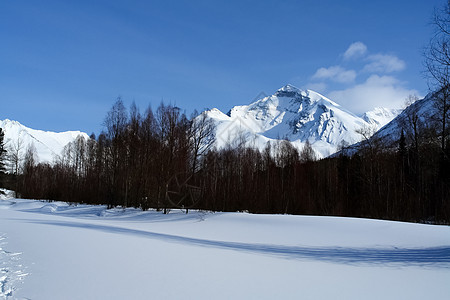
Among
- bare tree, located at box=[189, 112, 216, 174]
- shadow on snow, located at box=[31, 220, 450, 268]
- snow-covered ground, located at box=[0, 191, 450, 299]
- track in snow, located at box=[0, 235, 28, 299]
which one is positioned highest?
bare tree, located at box=[189, 112, 216, 174]

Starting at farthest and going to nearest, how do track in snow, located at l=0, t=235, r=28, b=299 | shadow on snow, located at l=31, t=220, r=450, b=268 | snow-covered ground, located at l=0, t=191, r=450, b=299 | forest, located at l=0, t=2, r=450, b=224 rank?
forest, located at l=0, t=2, r=450, b=224
shadow on snow, located at l=31, t=220, r=450, b=268
snow-covered ground, located at l=0, t=191, r=450, b=299
track in snow, located at l=0, t=235, r=28, b=299

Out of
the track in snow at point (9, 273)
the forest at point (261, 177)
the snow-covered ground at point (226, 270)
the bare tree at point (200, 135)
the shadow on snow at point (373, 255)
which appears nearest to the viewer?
the track in snow at point (9, 273)

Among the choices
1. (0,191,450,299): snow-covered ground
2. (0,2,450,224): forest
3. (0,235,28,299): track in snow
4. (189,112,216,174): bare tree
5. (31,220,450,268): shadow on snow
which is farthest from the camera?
(189,112,216,174): bare tree

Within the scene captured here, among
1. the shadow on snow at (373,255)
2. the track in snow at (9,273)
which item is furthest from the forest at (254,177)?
the track in snow at (9,273)

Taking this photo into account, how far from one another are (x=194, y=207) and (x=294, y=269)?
17956 mm

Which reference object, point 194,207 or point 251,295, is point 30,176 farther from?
point 251,295

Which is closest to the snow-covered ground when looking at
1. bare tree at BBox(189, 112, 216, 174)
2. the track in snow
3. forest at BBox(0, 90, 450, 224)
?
the track in snow

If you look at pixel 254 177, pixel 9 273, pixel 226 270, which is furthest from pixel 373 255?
pixel 254 177

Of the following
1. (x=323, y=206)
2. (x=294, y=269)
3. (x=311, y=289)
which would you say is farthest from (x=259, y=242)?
(x=323, y=206)

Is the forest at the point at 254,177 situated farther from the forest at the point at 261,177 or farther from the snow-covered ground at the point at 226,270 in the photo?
the snow-covered ground at the point at 226,270

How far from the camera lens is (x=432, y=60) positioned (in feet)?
30.8

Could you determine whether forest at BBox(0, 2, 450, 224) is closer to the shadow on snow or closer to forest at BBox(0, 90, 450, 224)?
forest at BBox(0, 90, 450, 224)

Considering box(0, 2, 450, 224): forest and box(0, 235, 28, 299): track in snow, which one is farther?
box(0, 2, 450, 224): forest

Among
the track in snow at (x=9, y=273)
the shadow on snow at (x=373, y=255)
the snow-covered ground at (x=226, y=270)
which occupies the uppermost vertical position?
the track in snow at (x=9, y=273)
